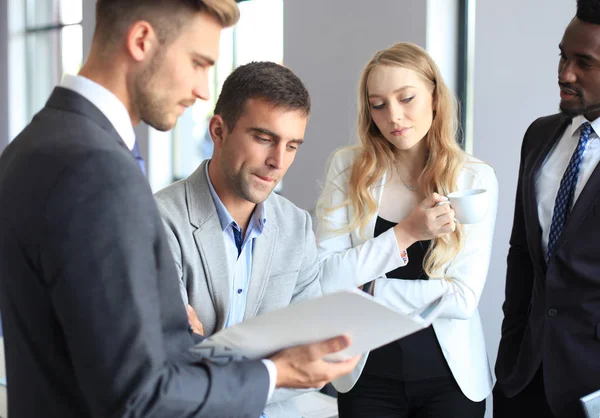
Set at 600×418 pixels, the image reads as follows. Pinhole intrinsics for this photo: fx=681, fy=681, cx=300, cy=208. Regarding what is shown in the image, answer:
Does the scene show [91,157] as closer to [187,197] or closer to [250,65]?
[187,197]

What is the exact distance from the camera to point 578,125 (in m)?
1.94

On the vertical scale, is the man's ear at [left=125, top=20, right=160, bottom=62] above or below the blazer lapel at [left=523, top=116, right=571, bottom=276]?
above

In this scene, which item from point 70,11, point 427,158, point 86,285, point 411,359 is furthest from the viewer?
point 70,11

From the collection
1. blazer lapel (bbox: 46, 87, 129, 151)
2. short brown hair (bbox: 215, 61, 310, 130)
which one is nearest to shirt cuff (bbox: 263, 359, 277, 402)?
Result: blazer lapel (bbox: 46, 87, 129, 151)

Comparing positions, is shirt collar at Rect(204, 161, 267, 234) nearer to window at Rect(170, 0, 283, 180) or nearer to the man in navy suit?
the man in navy suit

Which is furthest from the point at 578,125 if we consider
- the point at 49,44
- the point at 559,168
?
the point at 49,44

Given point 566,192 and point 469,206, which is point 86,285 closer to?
point 469,206

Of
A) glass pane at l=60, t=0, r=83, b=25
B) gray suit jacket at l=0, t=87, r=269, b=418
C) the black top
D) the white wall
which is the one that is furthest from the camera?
glass pane at l=60, t=0, r=83, b=25

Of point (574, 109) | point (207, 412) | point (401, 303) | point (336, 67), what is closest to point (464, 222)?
point (401, 303)

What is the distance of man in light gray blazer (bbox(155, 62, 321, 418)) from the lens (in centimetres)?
161

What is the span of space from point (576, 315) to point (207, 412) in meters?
1.17

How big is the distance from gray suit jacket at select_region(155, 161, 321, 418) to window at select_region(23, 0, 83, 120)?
6397 millimetres

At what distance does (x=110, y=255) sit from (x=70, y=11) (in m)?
7.48

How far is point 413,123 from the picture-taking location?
212 centimetres
